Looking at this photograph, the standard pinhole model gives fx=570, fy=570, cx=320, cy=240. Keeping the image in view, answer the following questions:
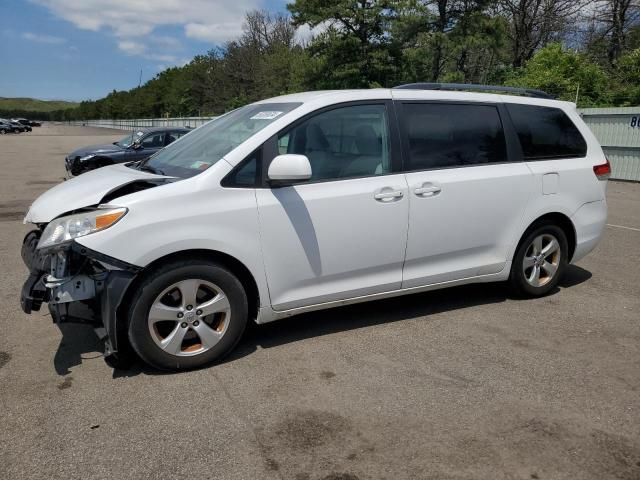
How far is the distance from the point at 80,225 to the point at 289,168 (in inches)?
52.0

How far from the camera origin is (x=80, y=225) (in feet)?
11.3

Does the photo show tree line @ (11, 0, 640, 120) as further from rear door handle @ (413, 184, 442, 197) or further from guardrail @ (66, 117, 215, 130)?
rear door handle @ (413, 184, 442, 197)

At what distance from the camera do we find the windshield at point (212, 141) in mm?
3941

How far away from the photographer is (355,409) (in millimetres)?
3258

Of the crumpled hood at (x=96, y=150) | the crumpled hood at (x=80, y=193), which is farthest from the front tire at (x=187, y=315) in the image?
the crumpled hood at (x=96, y=150)

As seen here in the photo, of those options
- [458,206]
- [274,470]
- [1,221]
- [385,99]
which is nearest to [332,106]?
[385,99]

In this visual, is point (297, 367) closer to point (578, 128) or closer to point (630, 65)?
point (578, 128)

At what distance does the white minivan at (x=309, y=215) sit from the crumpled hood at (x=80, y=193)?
0.06 feet

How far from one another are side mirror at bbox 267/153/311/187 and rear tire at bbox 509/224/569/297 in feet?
7.69

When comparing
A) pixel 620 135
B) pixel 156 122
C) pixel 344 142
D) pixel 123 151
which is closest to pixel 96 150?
pixel 123 151

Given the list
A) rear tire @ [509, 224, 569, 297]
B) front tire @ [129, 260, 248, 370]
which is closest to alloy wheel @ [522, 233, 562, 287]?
rear tire @ [509, 224, 569, 297]

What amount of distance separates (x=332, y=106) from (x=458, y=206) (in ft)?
4.17

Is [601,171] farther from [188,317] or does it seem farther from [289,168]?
[188,317]

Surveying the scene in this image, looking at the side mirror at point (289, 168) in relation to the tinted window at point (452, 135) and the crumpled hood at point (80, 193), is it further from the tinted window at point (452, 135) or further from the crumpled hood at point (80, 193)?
the tinted window at point (452, 135)
